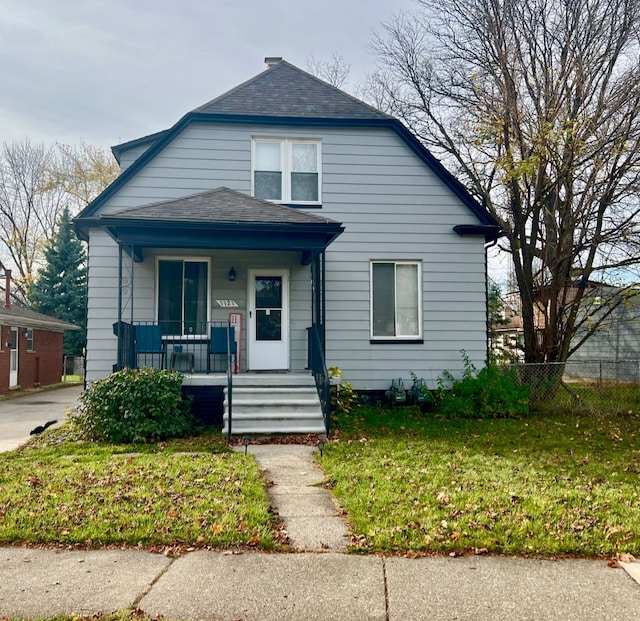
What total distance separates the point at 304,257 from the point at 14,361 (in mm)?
16084

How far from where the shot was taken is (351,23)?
1358cm

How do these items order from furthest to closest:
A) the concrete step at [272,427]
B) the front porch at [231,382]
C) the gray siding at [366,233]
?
1. the gray siding at [366,233]
2. the front porch at [231,382]
3. the concrete step at [272,427]

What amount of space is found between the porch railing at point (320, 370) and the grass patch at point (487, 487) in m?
0.45

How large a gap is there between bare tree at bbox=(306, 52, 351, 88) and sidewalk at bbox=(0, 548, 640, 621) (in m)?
22.0

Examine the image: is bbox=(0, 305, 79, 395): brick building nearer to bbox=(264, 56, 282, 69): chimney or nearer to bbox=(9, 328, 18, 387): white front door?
bbox=(9, 328, 18, 387): white front door

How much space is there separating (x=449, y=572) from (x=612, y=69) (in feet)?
40.9

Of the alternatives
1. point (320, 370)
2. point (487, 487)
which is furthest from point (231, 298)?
point (487, 487)

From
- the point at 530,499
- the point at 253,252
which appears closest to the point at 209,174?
the point at 253,252

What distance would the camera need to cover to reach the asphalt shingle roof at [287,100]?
11312 mm

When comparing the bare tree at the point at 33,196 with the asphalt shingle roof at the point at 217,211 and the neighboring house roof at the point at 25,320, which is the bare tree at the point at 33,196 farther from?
the asphalt shingle roof at the point at 217,211

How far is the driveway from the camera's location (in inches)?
381

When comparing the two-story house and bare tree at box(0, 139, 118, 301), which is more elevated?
bare tree at box(0, 139, 118, 301)

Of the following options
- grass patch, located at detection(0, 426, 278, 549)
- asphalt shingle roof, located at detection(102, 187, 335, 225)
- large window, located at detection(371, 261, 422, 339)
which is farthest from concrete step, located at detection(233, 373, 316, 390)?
asphalt shingle roof, located at detection(102, 187, 335, 225)

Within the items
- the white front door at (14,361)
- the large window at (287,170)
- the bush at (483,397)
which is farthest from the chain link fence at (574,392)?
the white front door at (14,361)
